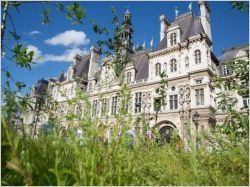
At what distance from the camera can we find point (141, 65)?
98.6 ft

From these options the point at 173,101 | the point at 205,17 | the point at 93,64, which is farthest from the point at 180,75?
the point at 93,64

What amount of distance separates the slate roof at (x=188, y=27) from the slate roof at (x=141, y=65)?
3134 mm

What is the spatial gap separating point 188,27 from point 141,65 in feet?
24.4

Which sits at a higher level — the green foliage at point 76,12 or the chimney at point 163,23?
the chimney at point 163,23

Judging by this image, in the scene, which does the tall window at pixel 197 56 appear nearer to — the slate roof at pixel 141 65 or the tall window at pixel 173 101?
the tall window at pixel 173 101

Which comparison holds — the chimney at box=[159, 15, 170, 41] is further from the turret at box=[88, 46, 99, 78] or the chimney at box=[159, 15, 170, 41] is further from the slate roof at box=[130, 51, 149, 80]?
the turret at box=[88, 46, 99, 78]

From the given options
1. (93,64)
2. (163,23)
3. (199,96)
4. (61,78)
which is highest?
(163,23)

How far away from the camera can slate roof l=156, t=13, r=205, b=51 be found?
25742 millimetres

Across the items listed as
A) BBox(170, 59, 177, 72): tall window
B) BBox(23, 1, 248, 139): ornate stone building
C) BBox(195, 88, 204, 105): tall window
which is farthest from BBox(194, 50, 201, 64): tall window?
BBox(195, 88, 204, 105): tall window

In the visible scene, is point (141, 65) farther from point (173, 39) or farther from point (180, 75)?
point (180, 75)

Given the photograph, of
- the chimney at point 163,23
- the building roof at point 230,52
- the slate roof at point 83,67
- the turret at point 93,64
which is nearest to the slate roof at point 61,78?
the slate roof at point 83,67

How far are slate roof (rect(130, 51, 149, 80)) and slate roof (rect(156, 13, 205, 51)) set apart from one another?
3134mm

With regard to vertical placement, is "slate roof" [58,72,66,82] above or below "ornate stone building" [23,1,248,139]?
above

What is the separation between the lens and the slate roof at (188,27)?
84.5ft
